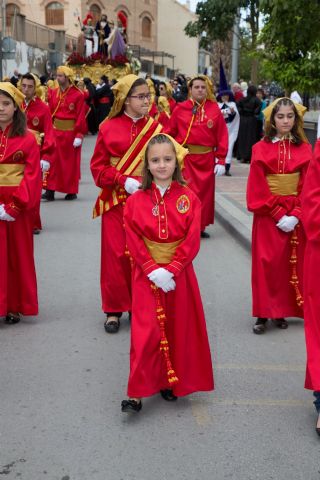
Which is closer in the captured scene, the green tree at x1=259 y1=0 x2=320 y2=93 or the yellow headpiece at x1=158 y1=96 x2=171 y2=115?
the green tree at x1=259 y1=0 x2=320 y2=93

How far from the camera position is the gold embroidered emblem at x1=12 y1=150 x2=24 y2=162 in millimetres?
5480

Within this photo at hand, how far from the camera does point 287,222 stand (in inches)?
213

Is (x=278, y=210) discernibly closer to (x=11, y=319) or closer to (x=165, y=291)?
(x=165, y=291)

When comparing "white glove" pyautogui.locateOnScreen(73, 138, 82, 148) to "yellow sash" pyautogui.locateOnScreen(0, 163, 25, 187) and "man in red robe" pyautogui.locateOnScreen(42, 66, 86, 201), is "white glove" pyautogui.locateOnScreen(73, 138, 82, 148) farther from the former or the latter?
"yellow sash" pyautogui.locateOnScreen(0, 163, 25, 187)

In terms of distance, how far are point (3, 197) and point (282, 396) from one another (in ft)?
8.43

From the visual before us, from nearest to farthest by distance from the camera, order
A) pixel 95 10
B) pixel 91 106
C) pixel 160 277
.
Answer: pixel 160 277 < pixel 91 106 < pixel 95 10

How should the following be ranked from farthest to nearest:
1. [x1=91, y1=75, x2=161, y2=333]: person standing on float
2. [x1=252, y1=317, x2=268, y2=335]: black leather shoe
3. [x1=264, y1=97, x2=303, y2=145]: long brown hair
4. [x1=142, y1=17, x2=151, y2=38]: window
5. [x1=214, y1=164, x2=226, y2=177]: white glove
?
[x1=142, y1=17, x2=151, y2=38]: window < [x1=214, y1=164, x2=226, y2=177]: white glove < [x1=252, y1=317, x2=268, y2=335]: black leather shoe < [x1=264, y1=97, x2=303, y2=145]: long brown hair < [x1=91, y1=75, x2=161, y2=333]: person standing on float

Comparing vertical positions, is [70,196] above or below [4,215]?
below

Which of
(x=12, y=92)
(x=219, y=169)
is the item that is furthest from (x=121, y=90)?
(x=219, y=169)

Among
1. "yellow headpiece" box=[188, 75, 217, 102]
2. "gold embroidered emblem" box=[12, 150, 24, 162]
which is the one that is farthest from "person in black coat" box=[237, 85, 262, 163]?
"gold embroidered emblem" box=[12, 150, 24, 162]

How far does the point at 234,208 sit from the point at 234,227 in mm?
1384

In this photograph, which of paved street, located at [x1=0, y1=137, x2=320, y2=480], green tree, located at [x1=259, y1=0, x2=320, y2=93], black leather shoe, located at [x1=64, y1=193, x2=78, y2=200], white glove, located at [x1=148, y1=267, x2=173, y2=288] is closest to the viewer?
paved street, located at [x1=0, y1=137, x2=320, y2=480]

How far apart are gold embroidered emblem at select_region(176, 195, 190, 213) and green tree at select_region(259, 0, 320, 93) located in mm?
3877

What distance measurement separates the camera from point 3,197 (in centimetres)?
558
